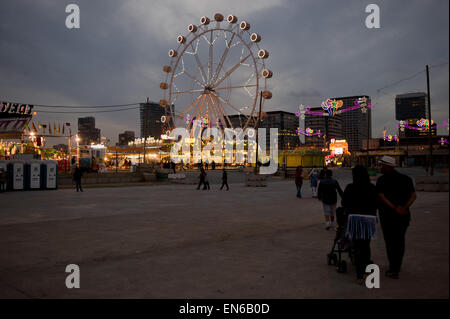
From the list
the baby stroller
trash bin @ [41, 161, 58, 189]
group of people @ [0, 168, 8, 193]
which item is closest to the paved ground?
the baby stroller

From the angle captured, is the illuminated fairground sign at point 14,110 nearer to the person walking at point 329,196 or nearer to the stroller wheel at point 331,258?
the person walking at point 329,196

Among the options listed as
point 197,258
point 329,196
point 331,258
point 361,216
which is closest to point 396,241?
point 361,216

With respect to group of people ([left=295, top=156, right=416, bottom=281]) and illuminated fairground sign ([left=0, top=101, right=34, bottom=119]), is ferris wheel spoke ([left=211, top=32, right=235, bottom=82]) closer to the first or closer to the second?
illuminated fairground sign ([left=0, top=101, right=34, bottom=119])

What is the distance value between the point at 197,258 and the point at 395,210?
3272 millimetres

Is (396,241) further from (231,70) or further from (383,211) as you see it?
(231,70)

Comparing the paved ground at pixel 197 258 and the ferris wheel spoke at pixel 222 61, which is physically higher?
the ferris wheel spoke at pixel 222 61

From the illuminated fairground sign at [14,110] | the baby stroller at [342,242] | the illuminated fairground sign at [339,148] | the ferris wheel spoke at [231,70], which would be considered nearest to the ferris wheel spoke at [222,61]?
the ferris wheel spoke at [231,70]

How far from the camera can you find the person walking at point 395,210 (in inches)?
183

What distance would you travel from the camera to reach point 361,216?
4699 mm

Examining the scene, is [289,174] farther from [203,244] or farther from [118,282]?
[118,282]

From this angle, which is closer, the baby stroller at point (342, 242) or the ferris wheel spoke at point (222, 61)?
the baby stroller at point (342, 242)

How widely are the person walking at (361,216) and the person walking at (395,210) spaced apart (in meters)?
0.15

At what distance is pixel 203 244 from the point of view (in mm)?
6887
